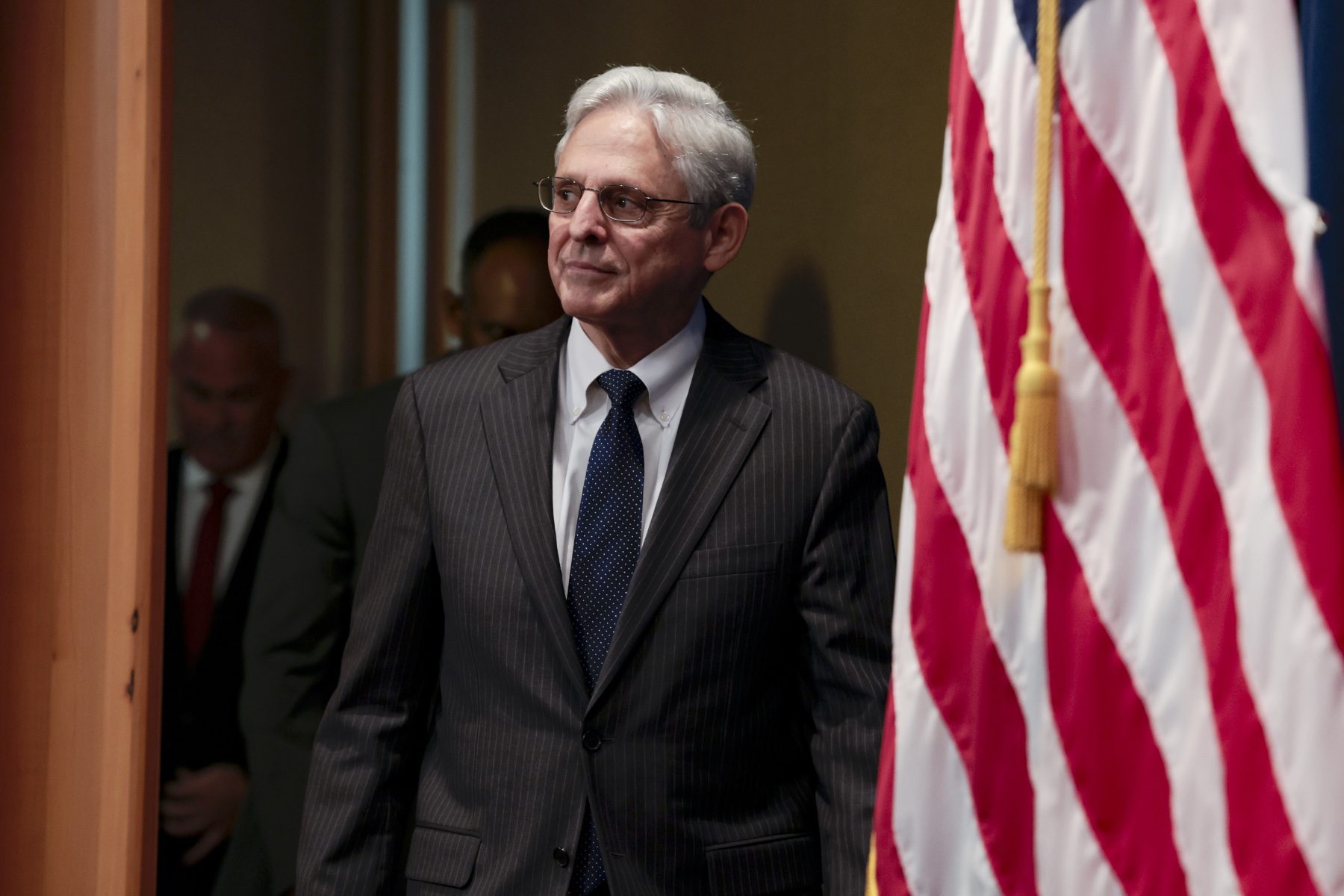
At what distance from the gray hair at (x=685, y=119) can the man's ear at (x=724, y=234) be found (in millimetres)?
23

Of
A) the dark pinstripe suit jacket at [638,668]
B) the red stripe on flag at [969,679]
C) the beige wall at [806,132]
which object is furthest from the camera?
the beige wall at [806,132]

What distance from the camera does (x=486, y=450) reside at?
1784 millimetres

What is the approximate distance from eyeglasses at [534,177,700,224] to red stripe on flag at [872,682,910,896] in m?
0.65

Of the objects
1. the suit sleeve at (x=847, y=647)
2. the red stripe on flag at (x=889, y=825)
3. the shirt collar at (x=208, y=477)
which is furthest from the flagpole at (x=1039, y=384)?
the shirt collar at (x=208, y=477)

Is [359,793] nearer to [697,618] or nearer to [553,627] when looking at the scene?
[553,627]

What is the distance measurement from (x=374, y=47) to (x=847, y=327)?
98 centimetres

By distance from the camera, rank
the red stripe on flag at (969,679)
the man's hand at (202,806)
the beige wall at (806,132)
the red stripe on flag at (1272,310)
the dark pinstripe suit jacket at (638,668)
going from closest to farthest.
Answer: the red stripe on flag at (1272,310) → the red stripe on flag at (969,679) → the dark pinstripe suit jacket at (638,668) → the beige wall at (806,132) → the man's hand at (202,806)

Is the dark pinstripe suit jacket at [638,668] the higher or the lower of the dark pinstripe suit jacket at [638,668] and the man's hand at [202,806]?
the higher

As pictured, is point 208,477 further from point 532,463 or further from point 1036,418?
point 1036,418

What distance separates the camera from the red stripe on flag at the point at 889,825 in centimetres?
144

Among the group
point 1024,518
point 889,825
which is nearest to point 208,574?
point 889,825

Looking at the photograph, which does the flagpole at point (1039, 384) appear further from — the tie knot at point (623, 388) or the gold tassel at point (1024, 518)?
the tie knot at point (623, 388)

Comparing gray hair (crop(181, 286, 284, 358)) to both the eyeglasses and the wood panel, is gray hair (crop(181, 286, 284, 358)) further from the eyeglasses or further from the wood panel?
the eyeglasses

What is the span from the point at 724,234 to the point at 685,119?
16cm
